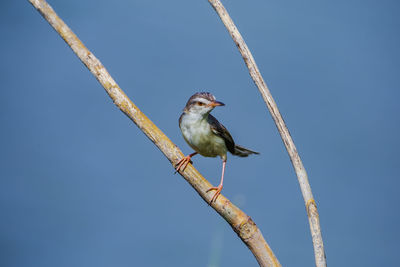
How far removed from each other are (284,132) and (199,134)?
0.64 meters

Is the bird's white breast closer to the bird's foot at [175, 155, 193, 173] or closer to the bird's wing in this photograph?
Answer: the bird's wing

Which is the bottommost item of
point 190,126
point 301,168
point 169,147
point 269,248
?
point 269,248

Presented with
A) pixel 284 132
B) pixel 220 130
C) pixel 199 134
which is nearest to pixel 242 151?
Result: pixel 220 130

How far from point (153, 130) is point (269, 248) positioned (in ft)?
2.53

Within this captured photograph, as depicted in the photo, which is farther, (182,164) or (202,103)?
(202,103)

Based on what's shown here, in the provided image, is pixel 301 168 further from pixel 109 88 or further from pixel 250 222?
pixel 109 88

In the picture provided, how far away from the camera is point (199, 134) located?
271cm

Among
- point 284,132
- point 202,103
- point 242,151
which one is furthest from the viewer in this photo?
point 242,151

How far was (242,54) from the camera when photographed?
88.7 inches

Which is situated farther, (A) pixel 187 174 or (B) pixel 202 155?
(B) pixel 202 155

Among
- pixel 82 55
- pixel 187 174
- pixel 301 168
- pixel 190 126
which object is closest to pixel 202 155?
pixel 190 126

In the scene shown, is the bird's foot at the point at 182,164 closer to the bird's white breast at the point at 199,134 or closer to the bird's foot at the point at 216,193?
the bird's foot at the point at 216,193

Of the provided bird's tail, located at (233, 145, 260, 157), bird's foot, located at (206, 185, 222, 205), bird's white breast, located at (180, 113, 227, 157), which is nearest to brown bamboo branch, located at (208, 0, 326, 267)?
bird's foot, located at (206, 185, 222, 205)

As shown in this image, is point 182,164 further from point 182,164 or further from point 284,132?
point 284,132
